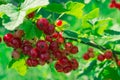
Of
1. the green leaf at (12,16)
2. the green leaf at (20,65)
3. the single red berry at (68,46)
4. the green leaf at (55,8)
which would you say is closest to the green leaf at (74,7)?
the green leaf at (55,8)

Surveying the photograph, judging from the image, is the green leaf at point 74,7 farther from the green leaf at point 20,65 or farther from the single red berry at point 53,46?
the green leaf at point 20,65

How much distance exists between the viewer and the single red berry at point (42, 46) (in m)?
2.04

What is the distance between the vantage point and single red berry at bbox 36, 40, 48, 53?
2043mm

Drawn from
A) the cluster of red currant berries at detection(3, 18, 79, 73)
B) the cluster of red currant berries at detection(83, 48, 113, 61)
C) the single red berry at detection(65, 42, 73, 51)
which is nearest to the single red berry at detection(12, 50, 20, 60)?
the cluster of red currant berries at detection(3, 18, 79, 73)

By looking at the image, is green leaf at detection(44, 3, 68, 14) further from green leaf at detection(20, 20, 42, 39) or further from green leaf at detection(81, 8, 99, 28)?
green leaf at detection(81, 8, 99, 28)

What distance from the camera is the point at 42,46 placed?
6.70ft

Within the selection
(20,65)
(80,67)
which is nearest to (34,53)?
(20,65)

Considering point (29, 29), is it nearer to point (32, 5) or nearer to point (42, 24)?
point (42, 24)

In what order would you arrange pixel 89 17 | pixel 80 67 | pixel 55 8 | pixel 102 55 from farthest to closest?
pixel 80 67, pixel 102 55, pixel 89 17, pixel 55 8

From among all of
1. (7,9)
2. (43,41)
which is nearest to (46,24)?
(43,41)

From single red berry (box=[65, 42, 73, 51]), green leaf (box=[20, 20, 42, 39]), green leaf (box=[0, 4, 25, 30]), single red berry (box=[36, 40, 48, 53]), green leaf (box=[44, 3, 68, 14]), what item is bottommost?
single red berry (box=[65, 42, 73, 51])

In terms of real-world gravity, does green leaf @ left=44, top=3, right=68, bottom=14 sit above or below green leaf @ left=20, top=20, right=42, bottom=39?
above

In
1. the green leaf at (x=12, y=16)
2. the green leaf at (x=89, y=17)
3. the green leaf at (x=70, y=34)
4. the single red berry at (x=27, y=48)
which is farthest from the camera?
the green leaf at (x=89, y=17)

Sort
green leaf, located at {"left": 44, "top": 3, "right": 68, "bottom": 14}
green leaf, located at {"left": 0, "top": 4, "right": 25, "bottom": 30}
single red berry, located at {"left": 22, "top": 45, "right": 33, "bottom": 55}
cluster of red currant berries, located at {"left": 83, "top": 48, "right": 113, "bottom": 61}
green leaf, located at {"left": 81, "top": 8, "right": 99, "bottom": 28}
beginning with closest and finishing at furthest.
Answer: green leaf, located at {"left": 0, "top": 4, "right": 25, "bottom": 30}, green leaf, located at {"left": 44, "top": 3, "right": 68, "bottom": 14}, single red berry, located at {"left": 22, "top": 45, "right": 33, "bottom": 55}, green leaf, located at {"left": 81, "top": 8, "right": 99, "bottom": 28}, cluster of red currant berries, located at {"left": 83, "top": 48, "right": 113, "bottom": 61}
